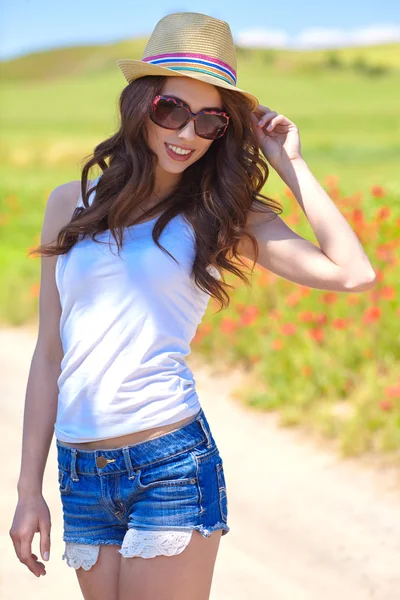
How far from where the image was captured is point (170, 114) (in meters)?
2.17

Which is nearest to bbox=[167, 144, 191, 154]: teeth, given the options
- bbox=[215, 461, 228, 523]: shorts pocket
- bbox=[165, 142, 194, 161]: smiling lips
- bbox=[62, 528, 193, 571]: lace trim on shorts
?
bbox=[165, 142, 194, 161]: smiling lips

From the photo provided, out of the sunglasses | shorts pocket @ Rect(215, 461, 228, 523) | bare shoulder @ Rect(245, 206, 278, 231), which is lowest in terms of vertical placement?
shorts pocket @ Rect(215, 461, 228, 523)

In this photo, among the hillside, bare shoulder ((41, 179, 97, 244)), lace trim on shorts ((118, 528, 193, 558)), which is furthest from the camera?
the hillside

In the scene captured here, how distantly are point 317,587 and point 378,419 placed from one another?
1.36 metres

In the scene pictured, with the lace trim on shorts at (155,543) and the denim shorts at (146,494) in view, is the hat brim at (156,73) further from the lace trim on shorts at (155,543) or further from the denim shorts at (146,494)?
the lace trim on shorts at (155,543)

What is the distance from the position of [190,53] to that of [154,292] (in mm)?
613

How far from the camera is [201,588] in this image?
2010mm

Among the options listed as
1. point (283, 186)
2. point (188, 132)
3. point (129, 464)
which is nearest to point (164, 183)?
point (188, 132)

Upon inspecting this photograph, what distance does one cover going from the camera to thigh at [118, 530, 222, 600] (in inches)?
77.1

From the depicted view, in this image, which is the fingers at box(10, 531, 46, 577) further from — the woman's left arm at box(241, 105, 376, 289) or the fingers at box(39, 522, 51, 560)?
the woman's left arm at box(241, 105, 376, 289)

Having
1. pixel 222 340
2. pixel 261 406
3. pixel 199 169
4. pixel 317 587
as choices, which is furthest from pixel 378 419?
pixel 199 169

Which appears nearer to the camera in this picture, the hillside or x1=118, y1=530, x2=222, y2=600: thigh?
x1=118, y1=530, x2=222, y2=600: thigh

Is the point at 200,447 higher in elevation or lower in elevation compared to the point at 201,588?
higher

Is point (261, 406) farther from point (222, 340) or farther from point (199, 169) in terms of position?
point (199, 169)
